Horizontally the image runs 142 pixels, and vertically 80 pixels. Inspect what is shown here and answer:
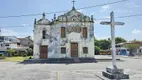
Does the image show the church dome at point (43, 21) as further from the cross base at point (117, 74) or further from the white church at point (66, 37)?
the cross base at point (117, 74)

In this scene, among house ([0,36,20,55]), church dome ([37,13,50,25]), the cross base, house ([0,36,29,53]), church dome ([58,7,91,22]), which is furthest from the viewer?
house ([0,36,29,53])

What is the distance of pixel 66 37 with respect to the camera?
1503 inches

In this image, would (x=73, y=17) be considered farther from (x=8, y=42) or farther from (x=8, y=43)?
(x=8, y=42)

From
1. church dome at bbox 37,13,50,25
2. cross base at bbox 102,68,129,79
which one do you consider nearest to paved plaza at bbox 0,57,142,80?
cross base at bbox 102,68,129,79

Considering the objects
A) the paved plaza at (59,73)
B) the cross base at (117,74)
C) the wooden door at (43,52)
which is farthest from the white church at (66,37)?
the cross base at (117,74)

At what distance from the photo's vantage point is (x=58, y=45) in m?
38.2

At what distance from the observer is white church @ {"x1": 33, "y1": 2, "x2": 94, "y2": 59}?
38.0 metres

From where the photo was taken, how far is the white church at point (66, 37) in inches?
1495

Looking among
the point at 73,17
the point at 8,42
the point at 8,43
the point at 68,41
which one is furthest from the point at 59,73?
the point at 8,42

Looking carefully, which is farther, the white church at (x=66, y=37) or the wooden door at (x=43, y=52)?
the wooden door at (x=43, y=52)

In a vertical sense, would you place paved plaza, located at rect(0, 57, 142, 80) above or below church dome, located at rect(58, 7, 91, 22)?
below

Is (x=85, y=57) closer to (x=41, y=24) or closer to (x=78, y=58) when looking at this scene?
(x=78, y=58)

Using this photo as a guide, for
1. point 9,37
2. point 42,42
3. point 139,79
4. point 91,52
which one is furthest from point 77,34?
point 9,37

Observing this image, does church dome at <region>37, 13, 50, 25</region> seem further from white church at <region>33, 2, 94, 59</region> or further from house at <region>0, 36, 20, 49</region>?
house at <region>0, 36, 20, 49</region>
